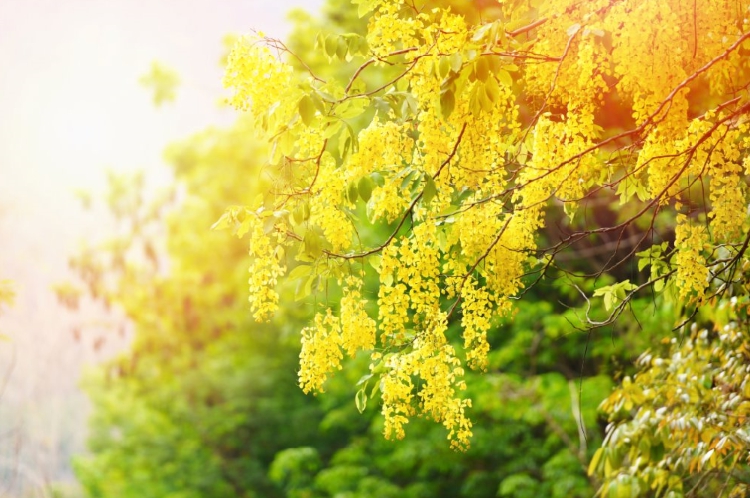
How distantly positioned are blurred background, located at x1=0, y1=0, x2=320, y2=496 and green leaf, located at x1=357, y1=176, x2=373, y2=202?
447 cm

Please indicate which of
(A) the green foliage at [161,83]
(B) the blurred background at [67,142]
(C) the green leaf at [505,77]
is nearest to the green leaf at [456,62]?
(C) the green leaf at [505,77]

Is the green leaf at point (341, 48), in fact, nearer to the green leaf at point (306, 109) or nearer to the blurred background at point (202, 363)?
the green leaf at point (306, 109)

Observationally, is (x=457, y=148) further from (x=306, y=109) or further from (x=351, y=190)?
(x=306, y=109)

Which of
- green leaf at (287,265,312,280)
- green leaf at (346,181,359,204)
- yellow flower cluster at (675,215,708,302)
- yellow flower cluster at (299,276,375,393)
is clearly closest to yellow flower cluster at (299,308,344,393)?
yellow flower cluster at (299,276,375,393)

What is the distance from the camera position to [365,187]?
209 cm

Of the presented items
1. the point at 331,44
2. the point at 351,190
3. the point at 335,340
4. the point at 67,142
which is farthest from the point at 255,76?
the point at 67,142

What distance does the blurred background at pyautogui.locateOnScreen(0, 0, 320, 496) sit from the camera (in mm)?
10234

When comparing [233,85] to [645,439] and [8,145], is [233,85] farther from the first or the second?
[8,145]

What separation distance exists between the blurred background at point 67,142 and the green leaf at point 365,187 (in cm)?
447

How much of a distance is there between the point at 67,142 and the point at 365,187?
15.7 meters

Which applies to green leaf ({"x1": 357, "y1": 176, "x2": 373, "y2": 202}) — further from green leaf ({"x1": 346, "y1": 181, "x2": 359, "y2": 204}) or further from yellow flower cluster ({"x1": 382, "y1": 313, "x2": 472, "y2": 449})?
yellow flower cluster ({"x1": 382, "y1": 313, "x2": 472, "y2": 449})

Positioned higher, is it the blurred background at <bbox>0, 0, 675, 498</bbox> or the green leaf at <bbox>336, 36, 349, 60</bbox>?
the blurred background at <bbox>0, 0, 675, 498</bbox>

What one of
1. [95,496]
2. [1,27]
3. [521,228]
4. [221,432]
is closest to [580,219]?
[221,432]

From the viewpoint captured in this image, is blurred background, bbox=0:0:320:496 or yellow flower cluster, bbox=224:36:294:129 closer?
yellow flower cluster, bbox=224:36:294:129
